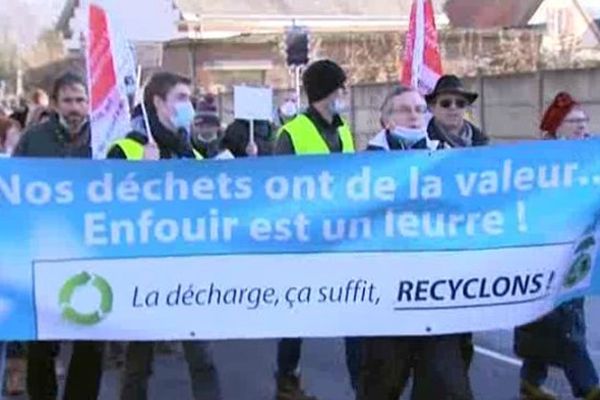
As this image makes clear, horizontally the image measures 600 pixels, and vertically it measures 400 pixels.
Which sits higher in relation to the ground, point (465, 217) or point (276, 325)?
point (465, 217)

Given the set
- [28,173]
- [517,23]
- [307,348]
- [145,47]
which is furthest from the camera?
[517,23]

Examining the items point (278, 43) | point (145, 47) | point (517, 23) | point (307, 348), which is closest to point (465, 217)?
point (307, 348)

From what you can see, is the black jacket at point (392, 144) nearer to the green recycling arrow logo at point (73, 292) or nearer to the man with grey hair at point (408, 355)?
the man with grey hair at point (408, 355)

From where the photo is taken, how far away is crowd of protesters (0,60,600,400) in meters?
6.17

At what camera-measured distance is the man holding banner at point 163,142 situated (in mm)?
6535

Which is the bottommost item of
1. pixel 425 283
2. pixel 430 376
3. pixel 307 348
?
pixel 307 348

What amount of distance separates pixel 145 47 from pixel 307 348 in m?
4.88

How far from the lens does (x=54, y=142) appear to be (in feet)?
23.8

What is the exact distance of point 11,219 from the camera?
6.00 meters

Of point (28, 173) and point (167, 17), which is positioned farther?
point (167, 17)

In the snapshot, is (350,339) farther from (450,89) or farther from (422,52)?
(422,52)

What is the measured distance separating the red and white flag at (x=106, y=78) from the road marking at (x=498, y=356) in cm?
307

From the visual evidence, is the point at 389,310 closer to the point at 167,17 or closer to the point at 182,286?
the point at 182,286

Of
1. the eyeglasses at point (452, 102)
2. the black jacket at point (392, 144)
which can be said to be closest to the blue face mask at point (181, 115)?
the black jacket at point (392, 144)
